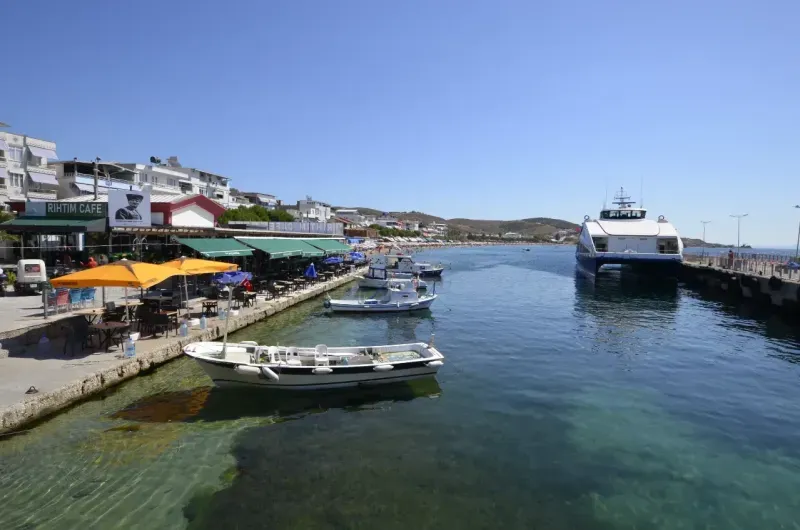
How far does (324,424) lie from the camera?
11.8 metres

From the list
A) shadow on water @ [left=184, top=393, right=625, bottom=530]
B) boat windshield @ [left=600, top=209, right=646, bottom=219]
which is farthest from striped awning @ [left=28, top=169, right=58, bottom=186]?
boat windshield @ [left=600, top=209, right=646, bottom=219]

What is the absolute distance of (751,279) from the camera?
35188 mm

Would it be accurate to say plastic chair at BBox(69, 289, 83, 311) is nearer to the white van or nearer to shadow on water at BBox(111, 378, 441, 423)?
the white van

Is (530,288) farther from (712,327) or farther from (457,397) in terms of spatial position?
(457,397)

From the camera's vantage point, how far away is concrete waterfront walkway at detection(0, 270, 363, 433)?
33.3 ft

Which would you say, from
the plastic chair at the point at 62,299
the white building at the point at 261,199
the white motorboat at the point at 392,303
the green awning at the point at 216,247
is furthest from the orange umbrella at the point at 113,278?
the white building at the point at 261,199

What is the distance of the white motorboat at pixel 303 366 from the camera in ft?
42.2

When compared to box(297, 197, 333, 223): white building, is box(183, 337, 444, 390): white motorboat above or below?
below

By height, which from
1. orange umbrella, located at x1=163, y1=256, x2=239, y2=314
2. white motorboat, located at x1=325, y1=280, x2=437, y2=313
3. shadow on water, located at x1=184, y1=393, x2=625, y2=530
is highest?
orange umbrella, located at x1=163, y1=256, x2=239, y2=314

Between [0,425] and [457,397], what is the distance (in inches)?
440

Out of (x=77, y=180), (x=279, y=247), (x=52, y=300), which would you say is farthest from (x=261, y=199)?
(x=52, y=300)

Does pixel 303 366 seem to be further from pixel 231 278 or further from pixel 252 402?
pixel 231 278

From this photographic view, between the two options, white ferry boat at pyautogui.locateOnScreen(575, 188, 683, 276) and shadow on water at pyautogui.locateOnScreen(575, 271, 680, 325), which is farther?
white ferry boat at pyautogui.locateOnScreen(575, 188, 683, 276)

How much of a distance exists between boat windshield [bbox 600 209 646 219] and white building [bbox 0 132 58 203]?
60.8 metres
